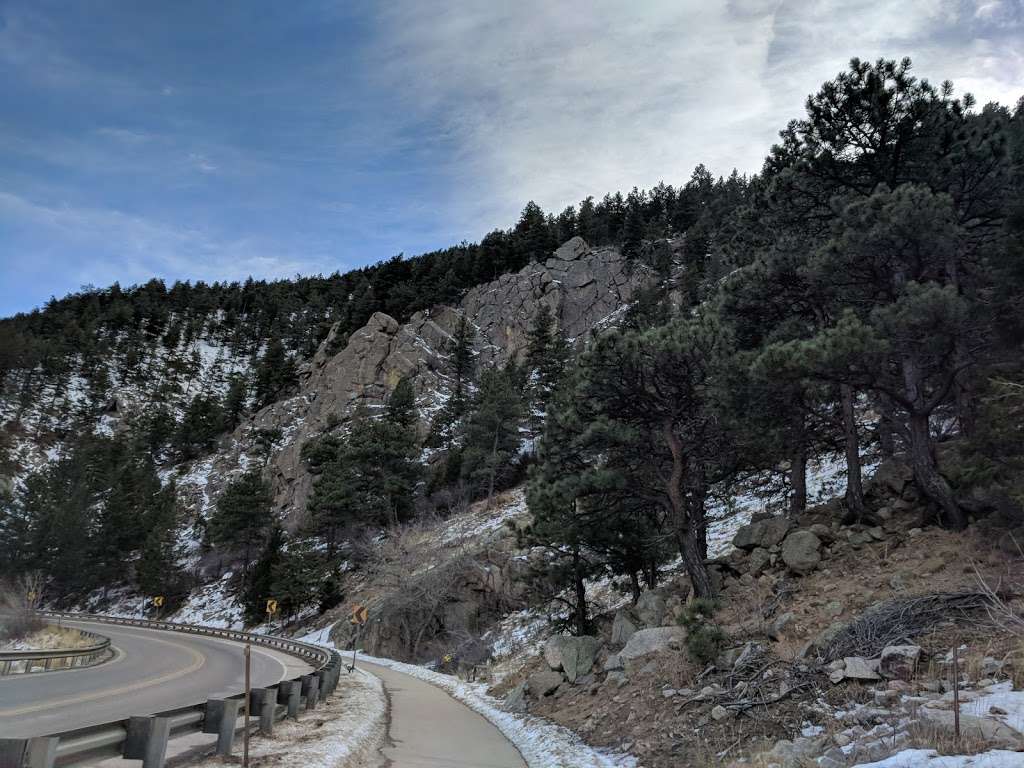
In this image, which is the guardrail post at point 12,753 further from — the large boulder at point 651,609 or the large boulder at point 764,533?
the large boulder at point 764,533

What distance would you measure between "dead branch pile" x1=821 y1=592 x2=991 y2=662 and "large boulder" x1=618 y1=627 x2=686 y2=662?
378 centimetres

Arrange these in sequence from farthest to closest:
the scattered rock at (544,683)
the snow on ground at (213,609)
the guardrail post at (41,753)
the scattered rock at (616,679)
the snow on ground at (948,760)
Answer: the snow on ground at (213,609), the scattered rock at (544,683), the scattered rock at (616,679), the guardrail post at (41,753), the snow on ground at (948,760)

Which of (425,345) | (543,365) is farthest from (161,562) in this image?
(543,365)

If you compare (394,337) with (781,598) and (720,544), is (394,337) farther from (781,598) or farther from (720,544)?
(781,598)

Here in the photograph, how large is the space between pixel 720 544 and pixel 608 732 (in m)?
13.9

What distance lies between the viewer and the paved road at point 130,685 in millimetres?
10758

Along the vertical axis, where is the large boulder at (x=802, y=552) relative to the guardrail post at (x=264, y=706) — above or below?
above

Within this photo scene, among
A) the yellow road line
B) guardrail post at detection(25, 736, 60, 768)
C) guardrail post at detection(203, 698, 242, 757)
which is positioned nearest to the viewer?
guardrail post at detection(25, 736, 60, 768)

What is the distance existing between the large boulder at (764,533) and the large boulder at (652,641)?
140 inches

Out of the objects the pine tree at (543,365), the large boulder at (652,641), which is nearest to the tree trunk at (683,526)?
the large boulder at (652,641)

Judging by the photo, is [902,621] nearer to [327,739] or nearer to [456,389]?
[327,739]

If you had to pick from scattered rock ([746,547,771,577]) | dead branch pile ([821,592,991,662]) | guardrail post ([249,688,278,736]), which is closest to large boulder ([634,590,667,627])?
scattered rock ([746,547,771,577])

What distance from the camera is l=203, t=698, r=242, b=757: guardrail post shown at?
7664mm

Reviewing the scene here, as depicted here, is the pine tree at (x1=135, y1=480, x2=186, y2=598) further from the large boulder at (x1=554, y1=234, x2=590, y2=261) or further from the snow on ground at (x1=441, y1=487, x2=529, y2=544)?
the large boulder at (x1=554, y1=234, x2=590, y2=261)
